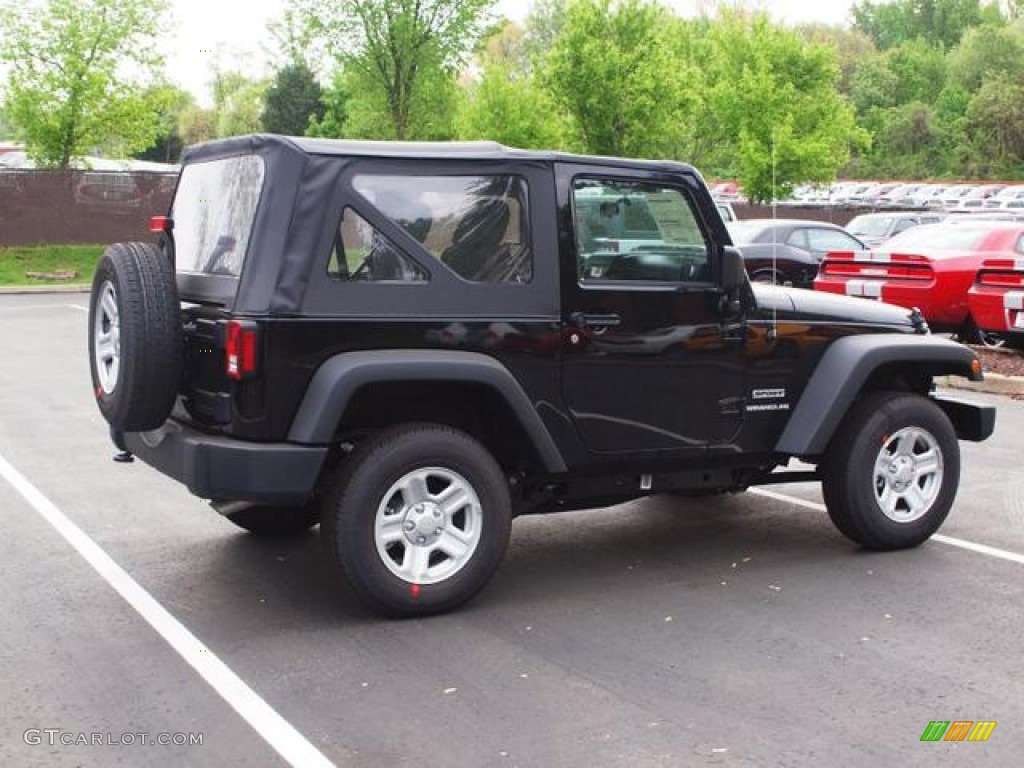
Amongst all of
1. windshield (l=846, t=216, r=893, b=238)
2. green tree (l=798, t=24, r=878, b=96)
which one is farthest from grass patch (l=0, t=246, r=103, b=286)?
green tree (l=798, t=24, r=878, b=96)

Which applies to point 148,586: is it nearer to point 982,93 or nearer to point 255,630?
point 255,630

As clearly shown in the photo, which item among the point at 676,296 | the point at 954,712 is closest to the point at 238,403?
the point at 676,296

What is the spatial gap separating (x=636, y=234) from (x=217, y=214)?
1.90 meters

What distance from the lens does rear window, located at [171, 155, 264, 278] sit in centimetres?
550

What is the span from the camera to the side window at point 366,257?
5.40 m

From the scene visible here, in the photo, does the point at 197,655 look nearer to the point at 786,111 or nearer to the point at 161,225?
the point at 161,225

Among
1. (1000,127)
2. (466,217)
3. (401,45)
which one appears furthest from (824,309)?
(1000,127)

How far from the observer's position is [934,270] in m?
14.8

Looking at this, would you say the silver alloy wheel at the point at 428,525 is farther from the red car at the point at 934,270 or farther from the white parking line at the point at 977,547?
the red car at the point at 934,270

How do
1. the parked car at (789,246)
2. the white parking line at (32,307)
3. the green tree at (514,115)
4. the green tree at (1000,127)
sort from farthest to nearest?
the green tree at (1000,127)
the green tree at (514,115)
the white parking line at (32,307)
the parked car at (789,246)

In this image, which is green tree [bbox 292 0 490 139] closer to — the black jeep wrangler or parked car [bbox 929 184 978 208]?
parked car [bbox 929 184 978 208]

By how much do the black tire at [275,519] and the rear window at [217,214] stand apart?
139 centimetres

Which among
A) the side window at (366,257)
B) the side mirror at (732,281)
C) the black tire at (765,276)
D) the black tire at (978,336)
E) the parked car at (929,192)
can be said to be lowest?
the black tire at (978,336)

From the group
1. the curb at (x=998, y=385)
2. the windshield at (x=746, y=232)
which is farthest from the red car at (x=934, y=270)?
the windshield at (x=746, y=232)
